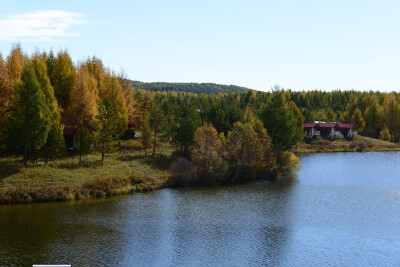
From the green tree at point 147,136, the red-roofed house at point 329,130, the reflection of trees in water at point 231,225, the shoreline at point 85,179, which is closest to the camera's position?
the reflection of trees in water at point 231,225

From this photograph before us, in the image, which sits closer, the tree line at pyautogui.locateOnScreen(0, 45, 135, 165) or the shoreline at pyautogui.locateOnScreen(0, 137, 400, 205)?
the shoreline at pyautogui.locateOnScreen(0, 137, 400, 205)

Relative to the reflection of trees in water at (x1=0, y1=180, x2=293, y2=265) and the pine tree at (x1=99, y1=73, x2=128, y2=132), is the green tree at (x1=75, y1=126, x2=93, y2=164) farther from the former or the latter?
the pine tree at (x1=99, y1=73, x2=128, y2=132)

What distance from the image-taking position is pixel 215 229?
38969 millimetres

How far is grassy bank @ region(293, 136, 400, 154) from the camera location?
112 metres

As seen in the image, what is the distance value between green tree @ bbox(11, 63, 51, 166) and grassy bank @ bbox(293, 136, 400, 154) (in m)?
71.2

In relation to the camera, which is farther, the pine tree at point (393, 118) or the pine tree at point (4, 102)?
the pine tree at point (393, 118)

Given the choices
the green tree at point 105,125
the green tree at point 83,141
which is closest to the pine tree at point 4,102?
the green tree at point 83,141

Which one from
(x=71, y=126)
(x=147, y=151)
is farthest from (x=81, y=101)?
(x=147, y=151)

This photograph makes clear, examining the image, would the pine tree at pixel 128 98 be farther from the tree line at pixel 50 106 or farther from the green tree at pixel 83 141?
the green tree at pixel 83 141

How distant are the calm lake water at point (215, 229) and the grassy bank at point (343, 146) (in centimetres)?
5474

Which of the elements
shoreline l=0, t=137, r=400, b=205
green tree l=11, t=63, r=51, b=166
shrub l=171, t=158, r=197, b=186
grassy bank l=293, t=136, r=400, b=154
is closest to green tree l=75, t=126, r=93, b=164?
shoreline l=0, t=137, r=400, b=205

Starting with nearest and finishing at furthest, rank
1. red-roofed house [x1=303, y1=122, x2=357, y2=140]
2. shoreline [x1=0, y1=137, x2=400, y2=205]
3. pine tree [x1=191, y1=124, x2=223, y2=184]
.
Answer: shoreline [x1=0, y1=137, x2=400, y2=205]
pine tree [x1=191, y1=124, x2=223, y2=184]
red-roofed house [x1=303, y1=122, x2=357, y2=140]

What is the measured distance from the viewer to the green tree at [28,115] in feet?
172

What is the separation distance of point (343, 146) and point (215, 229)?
8840 centimetres
